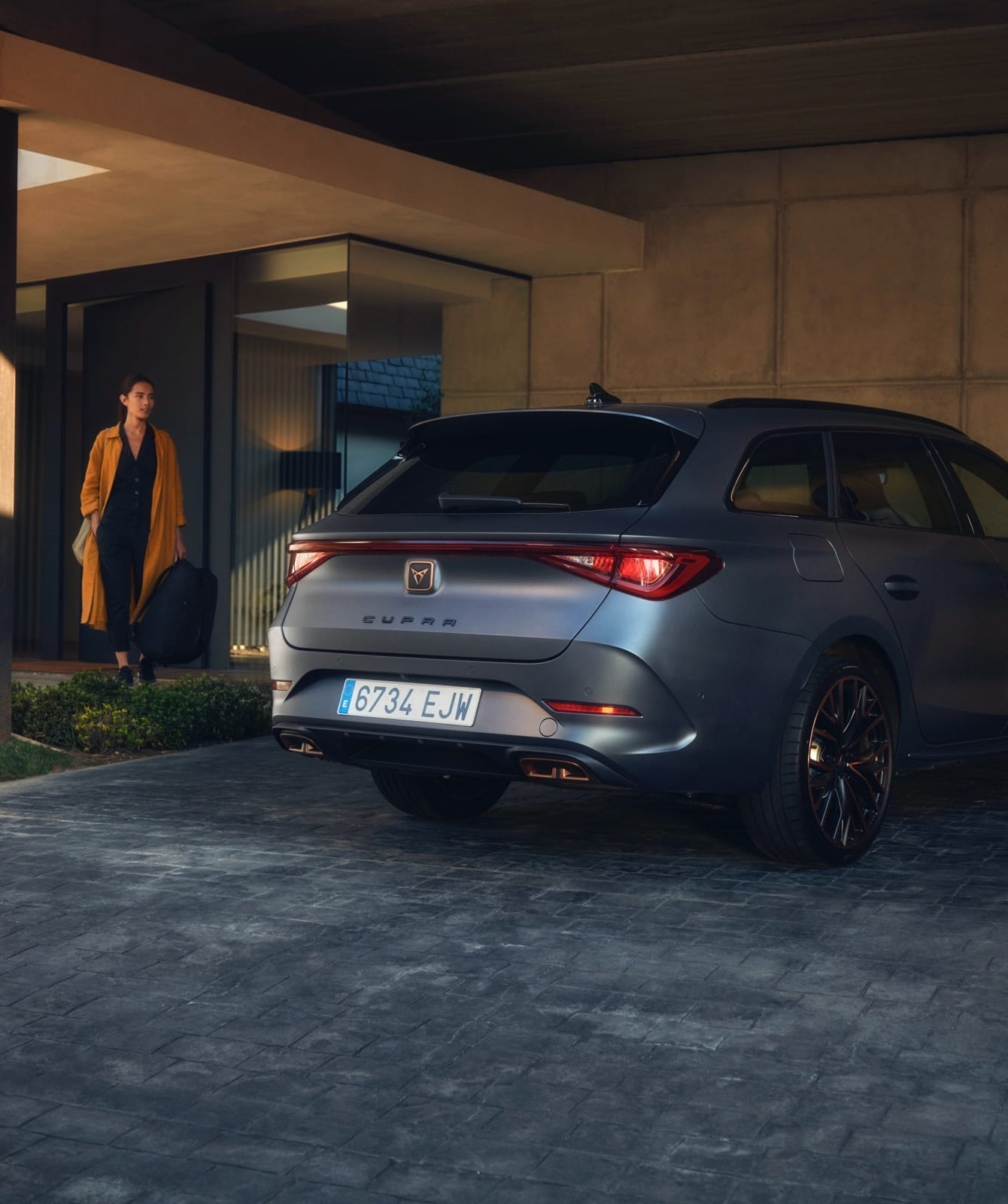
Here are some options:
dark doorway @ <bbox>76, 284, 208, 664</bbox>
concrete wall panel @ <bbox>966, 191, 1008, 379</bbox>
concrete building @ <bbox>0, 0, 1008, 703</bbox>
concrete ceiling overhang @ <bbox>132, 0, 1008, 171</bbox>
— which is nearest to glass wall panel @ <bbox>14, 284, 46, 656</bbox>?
concrete building @ <bbox>0, 0, 1008, 703</bbox>

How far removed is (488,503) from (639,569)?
64cm

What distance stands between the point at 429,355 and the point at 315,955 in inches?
419

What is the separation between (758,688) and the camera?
5457 mm

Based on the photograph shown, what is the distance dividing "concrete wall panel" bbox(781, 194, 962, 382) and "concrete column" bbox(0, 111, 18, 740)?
6892 mm

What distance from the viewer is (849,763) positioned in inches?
233

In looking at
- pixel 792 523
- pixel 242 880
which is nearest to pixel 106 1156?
pixel 242 880

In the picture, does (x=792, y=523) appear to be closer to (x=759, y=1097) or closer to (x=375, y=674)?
(x=375, y=674)

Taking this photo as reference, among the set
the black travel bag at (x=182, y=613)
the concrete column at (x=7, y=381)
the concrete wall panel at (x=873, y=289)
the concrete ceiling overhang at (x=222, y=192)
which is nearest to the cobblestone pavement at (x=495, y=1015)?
the concrete column at (x=7, y=381)

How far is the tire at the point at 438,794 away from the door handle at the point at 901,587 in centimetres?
174

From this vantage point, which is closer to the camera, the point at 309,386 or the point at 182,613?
the point at 182,613

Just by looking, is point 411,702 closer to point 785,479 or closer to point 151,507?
point 785,479

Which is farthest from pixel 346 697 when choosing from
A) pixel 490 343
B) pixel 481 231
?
pixel 490 343

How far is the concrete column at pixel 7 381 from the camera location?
9.02 meters

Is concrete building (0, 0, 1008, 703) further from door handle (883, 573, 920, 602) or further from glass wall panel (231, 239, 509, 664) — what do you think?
door handle (883, 573, 920, 602)
